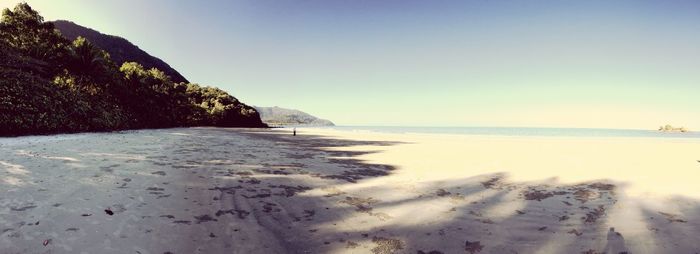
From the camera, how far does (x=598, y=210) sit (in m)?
4.70

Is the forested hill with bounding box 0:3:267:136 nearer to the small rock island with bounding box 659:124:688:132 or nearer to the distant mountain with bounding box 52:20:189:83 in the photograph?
the distant mountain with bounding box 52:20:189:83

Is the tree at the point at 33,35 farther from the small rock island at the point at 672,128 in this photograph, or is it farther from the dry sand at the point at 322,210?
the small rock island at the point at 672,128

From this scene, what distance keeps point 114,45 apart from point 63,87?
101 meters

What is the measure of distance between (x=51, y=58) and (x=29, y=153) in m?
22.7

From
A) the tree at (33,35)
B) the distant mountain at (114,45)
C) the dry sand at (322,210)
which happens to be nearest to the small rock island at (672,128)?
the dry sand at (322,210)

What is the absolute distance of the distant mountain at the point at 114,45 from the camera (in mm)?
95381

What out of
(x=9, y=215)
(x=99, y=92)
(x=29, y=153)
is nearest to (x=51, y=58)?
(x=99, y=92)

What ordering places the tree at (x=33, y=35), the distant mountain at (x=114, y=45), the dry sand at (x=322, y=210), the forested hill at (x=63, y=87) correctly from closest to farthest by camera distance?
the dry sand at (x=322, y=210)
the forested hill at (x=63, y=87)
the tree at (x=33, y=35)
the distant mountain at (x=114, y=45)

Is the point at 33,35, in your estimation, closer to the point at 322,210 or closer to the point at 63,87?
the point at 63,87

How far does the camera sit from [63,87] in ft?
65.6

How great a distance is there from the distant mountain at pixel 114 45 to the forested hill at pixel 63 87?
65.3 m

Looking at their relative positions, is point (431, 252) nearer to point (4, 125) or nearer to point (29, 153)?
point (29, 153)

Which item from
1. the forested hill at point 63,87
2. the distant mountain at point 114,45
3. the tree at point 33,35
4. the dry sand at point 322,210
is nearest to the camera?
the dry sand at point 322,210

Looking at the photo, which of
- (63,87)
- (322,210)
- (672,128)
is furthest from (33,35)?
(672,128)
